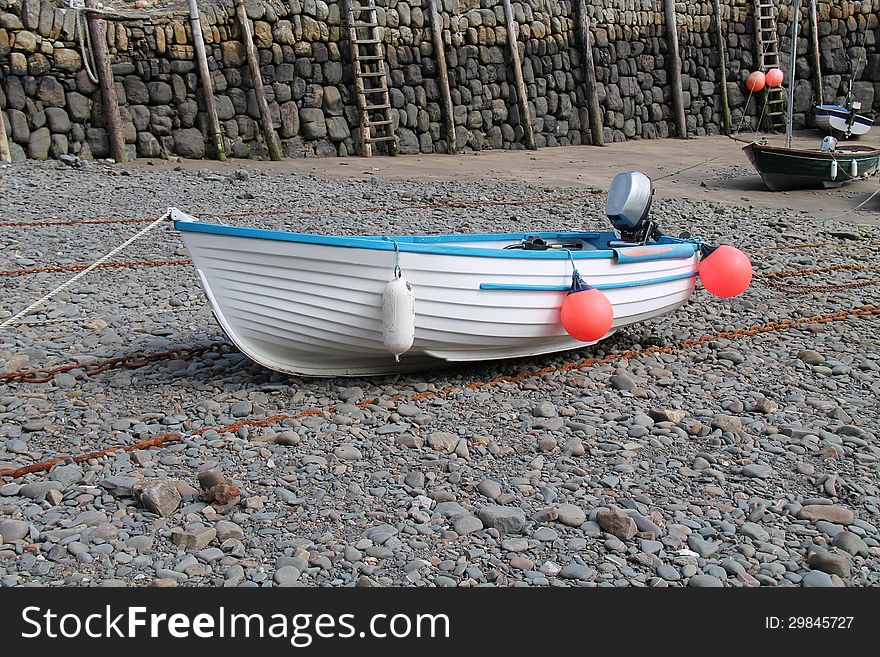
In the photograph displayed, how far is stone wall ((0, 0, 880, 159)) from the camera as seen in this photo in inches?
545

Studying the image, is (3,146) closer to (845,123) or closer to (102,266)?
(102,266)

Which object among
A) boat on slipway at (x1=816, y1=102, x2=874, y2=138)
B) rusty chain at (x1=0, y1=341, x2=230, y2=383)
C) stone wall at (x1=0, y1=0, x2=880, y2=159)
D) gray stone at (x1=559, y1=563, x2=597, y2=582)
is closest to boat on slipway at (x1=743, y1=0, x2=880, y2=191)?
boat on slipway at (x1=816, y1=102, x2=874, y2=138)

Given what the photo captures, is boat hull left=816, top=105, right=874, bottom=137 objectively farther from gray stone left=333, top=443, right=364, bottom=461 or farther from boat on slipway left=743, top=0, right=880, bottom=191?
gray stone left=333, top=443, right=364, bottom=461

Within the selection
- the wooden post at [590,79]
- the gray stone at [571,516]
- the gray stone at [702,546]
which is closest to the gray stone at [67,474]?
the gray stone at [571,516]

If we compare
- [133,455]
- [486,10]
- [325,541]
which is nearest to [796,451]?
[325,541]

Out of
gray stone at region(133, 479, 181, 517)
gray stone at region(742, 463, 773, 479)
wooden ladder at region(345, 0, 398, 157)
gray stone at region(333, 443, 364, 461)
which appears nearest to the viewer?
gray stone at region(133, 479, 181, 517)

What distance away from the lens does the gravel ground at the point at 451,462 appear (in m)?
3.90

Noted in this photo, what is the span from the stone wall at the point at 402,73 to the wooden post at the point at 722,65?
0.43 ft

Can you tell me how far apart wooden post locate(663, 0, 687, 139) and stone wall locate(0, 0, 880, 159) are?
0.47 ft

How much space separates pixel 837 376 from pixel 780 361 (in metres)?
0.42

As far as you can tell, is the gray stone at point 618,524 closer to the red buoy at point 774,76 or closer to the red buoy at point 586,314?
the red buoy at point 586,314

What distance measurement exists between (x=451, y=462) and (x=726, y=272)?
273cm

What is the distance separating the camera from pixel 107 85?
13.9m

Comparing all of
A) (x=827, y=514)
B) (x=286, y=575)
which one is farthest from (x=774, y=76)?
(x=286, y=575)
